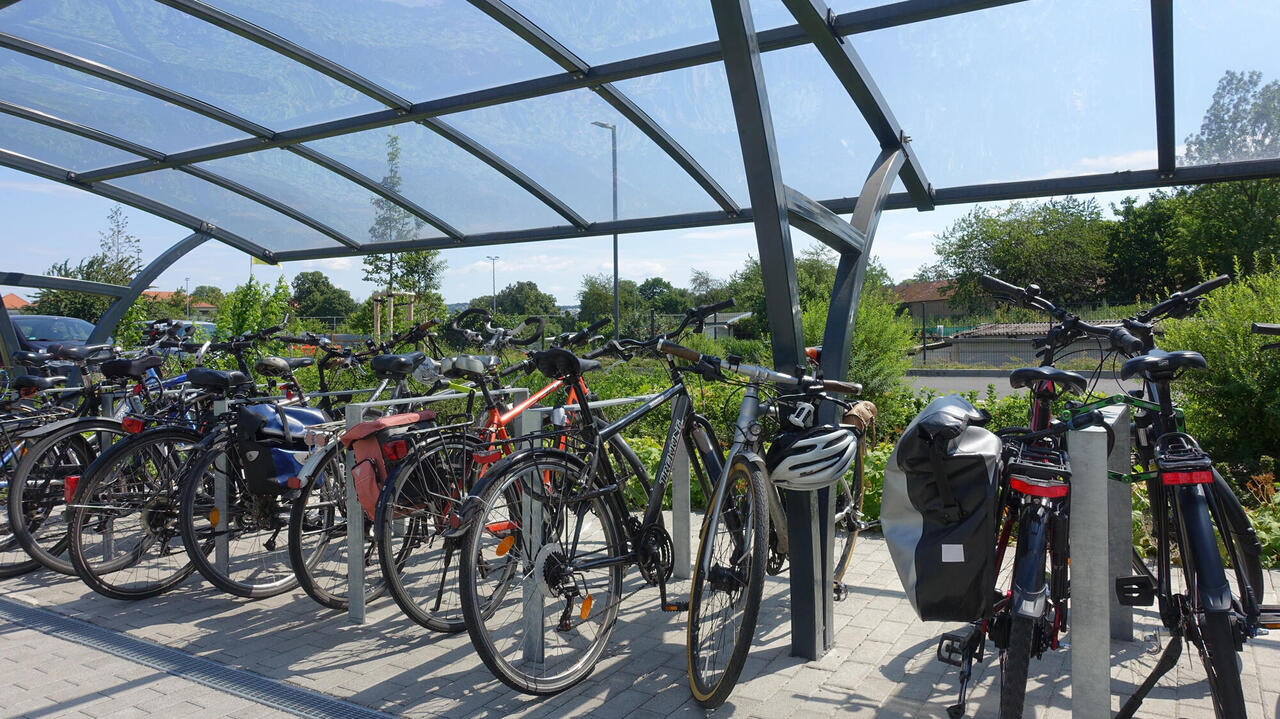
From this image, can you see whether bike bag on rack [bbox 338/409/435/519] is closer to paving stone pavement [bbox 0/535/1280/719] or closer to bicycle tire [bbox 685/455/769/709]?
paving stone pavement [bbox 0/535/1280/719]

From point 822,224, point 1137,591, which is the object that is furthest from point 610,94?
point 1137,591

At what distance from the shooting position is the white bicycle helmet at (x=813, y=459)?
3.04 m

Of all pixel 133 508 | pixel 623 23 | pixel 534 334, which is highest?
pixel 623 23

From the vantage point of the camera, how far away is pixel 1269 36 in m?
4.07

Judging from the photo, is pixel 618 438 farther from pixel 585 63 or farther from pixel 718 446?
pixel 585 63

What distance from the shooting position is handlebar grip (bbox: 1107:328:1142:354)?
2822mm

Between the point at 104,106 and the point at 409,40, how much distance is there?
2964 millimetres

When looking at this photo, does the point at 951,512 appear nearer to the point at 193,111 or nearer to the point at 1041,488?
the point at 1041,488

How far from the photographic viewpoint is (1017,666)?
7.63ft

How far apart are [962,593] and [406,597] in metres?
2.27

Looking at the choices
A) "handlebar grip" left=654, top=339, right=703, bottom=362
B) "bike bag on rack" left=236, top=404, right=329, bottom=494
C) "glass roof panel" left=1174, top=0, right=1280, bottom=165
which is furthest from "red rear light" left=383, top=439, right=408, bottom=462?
"glass roof panel" left=1174, top=0, right=1280, bottom=165

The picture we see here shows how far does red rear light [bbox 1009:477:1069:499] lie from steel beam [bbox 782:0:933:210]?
90.0 inches

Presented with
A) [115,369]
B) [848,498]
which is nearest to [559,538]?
[848,498]

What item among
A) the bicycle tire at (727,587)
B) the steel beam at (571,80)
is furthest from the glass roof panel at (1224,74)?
the bicycle tire at (727,587)
